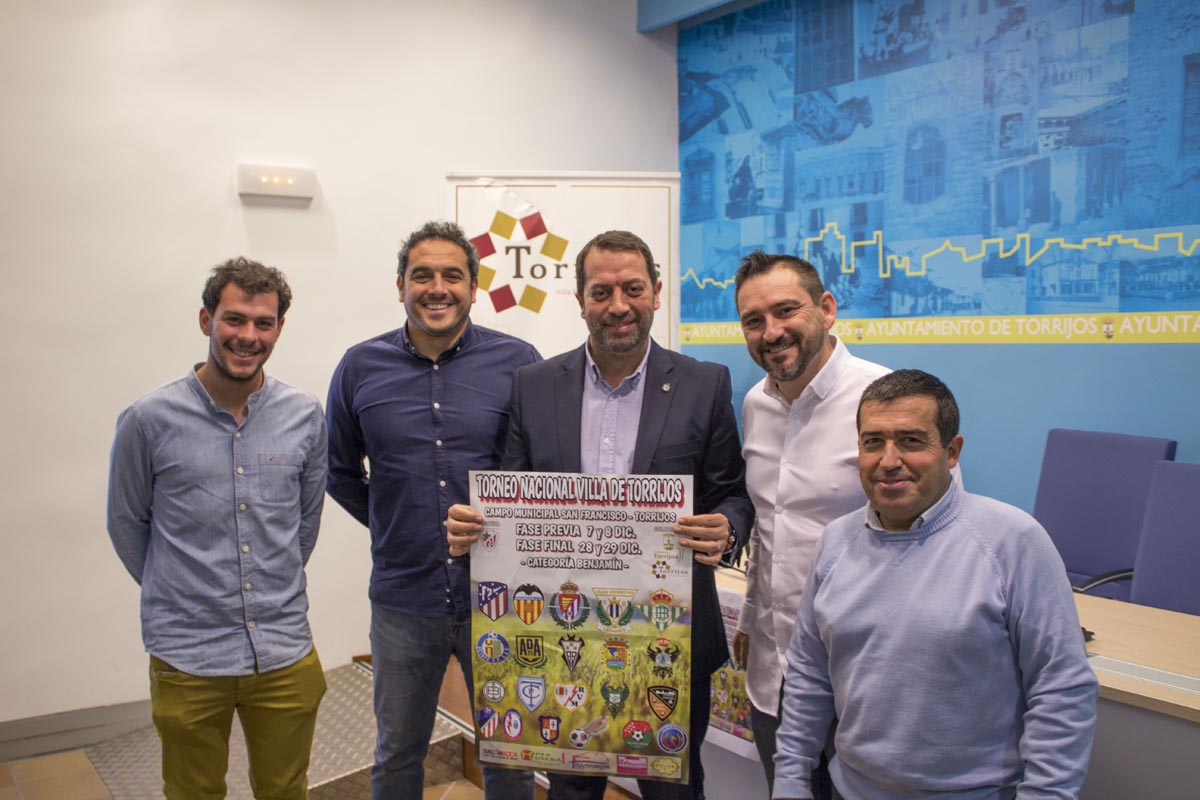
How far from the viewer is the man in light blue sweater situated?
1.47m

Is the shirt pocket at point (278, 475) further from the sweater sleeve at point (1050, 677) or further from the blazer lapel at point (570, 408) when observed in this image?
the sweater sleeve at point (1050, 677)

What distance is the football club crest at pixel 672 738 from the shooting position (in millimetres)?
1820

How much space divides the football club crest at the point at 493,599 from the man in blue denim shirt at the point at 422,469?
1.07 feet

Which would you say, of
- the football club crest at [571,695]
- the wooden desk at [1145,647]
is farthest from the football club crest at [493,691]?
the wooden desk at [1145,647]

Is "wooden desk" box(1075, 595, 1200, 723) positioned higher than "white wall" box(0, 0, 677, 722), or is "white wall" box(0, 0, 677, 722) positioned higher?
"white wall" box(0, 0, 677, 722)

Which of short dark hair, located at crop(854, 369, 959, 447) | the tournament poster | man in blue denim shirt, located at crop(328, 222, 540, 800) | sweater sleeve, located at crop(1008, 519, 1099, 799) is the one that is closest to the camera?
sweater sleeve, located at crop(1008, 519, 1099, 799)

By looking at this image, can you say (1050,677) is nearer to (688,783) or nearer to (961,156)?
(688,783)

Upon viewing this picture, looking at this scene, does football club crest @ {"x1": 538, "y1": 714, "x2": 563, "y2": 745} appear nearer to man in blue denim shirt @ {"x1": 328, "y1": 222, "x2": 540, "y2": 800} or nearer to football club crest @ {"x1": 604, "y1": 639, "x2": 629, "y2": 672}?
football club crest @ {"x1": 604, "y1": 639, "x2": 629, "y2": 672}

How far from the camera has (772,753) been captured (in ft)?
6.39

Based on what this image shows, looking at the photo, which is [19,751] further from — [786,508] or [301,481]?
[786,508]

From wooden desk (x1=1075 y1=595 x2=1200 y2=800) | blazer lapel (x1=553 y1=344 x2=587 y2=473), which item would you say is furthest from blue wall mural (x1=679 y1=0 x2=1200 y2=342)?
blazer lapel (x1=553 y1=344 x2=587 y2=473)

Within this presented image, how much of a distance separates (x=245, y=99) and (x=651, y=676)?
3.54m

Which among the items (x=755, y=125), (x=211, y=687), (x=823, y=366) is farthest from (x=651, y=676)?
(x=755, y=125)

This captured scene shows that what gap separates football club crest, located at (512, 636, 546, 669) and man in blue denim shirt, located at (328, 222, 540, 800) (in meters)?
0.35
